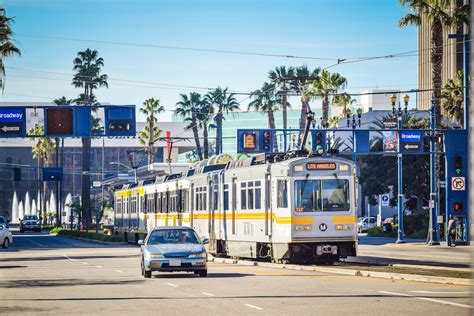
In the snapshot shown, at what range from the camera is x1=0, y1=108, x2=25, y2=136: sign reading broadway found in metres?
57.1

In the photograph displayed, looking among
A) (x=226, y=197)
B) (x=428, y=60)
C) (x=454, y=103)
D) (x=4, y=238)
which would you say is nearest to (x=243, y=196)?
(x=226, y=197)

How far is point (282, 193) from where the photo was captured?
112 ft

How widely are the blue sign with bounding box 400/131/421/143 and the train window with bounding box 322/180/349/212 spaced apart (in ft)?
95.9

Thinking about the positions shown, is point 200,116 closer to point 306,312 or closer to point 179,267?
point 179,267

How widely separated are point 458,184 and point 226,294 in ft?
115

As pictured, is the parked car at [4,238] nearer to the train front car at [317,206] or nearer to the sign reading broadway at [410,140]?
the sign reading broadway at [410,140]

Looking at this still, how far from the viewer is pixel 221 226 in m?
40.8

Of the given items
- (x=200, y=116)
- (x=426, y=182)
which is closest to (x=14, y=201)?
(x=200, y=116)

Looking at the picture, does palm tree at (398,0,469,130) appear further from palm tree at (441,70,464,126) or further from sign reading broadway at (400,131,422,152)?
palm tree at (441,70,464,126)

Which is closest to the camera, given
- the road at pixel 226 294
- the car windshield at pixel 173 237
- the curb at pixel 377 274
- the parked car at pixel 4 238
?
the road at pixel 226 294

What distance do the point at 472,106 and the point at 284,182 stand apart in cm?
2701

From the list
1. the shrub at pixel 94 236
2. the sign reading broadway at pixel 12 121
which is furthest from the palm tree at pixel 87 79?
the sign reading broadway at pixel 12 121

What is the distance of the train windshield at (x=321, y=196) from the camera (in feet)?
111

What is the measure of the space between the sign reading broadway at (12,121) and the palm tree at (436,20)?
22.6 metres
